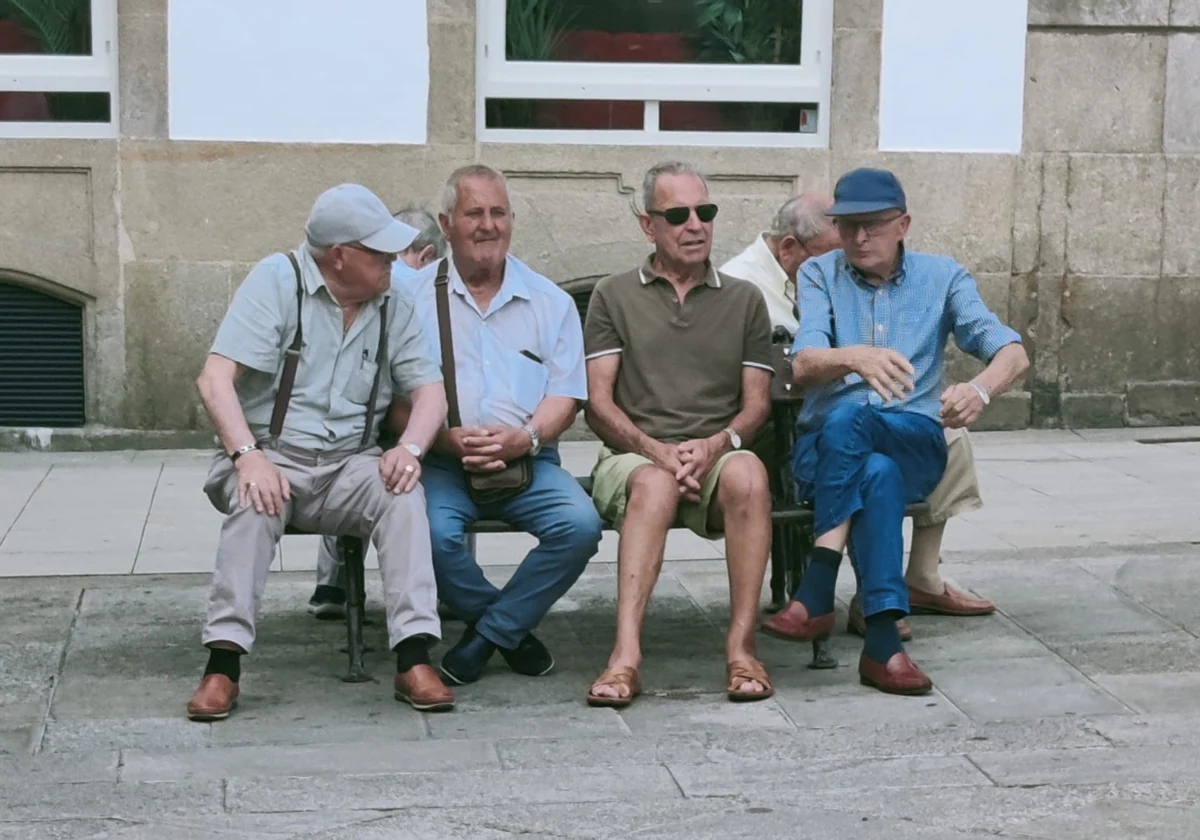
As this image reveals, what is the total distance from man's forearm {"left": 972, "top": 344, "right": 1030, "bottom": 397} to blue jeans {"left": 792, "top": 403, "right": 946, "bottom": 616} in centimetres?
19

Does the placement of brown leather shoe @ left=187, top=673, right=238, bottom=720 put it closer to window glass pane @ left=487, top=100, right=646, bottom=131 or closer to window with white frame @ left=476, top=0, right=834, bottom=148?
window with white frame @ left=476, top=0, right=834, bottom=148

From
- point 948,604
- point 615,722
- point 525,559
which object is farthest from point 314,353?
point 948,604

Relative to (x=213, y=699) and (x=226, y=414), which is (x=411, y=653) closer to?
(x=213, y=699)

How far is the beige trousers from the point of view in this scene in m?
5.31

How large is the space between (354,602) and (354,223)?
3.42 feet

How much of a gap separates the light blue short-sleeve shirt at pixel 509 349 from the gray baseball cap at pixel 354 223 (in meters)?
0.42

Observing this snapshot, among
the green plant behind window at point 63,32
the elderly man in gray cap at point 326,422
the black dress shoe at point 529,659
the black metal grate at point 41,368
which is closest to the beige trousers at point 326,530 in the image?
the elderly man in gray cap at point 326,422

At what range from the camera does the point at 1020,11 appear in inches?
390

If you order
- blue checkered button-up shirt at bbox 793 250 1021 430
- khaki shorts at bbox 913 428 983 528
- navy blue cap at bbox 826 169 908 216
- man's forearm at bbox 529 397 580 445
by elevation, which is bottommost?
khaki shorts at bbox 913 428 983 528

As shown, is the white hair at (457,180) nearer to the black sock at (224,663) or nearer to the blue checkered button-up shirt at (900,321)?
the blue checkered button-up shirt at (900,321)

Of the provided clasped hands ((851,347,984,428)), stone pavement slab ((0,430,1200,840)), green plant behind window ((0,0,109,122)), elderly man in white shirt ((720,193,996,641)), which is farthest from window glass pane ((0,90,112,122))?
clasped hands ((851,347,984,428))

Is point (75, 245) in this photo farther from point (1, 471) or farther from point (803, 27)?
point (803, 27)

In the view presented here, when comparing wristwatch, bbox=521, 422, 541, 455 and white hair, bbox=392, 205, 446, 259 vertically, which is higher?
white hair, bbox=392, 205, 446, 259

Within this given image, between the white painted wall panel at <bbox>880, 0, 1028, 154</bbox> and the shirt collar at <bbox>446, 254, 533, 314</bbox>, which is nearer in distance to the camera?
the shirt collar at <bbox>446, 254, 533, 314</bbox>
